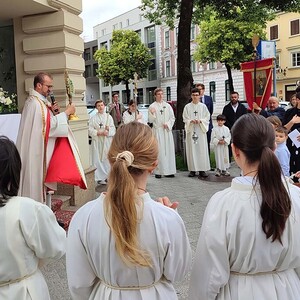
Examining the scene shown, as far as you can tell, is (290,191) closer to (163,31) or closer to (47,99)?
(47,99)

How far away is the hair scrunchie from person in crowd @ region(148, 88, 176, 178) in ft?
26.0

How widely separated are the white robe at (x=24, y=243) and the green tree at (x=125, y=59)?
158 ft

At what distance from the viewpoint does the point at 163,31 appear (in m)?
54.5

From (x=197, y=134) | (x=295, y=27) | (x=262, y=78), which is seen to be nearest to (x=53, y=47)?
(x=197, y=134)

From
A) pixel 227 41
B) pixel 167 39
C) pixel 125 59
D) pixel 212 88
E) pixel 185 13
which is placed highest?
pixel 167 39

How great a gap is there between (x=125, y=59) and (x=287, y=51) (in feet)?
58.0

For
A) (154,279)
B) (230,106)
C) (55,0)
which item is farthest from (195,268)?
(230,106)

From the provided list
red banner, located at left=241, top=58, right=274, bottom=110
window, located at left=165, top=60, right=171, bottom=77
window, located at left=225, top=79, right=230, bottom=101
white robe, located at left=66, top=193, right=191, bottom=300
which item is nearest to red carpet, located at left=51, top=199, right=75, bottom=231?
white robe, located at left=66, top=193, right=191, bottom=300

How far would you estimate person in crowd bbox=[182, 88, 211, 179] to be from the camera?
32.1 feet

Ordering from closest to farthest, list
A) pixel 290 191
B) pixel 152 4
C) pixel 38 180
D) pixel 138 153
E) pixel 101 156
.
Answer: pixel 138 153, pixel 290 191, pixel 38 180, pixel 101 156, pixel 152 4

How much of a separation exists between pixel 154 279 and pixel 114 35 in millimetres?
51971

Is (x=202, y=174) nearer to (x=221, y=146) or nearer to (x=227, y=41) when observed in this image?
(x=221, y=146)

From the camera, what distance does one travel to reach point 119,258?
198 centimetres

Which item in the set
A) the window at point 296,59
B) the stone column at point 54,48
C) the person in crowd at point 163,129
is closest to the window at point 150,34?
the window at point 296,59
